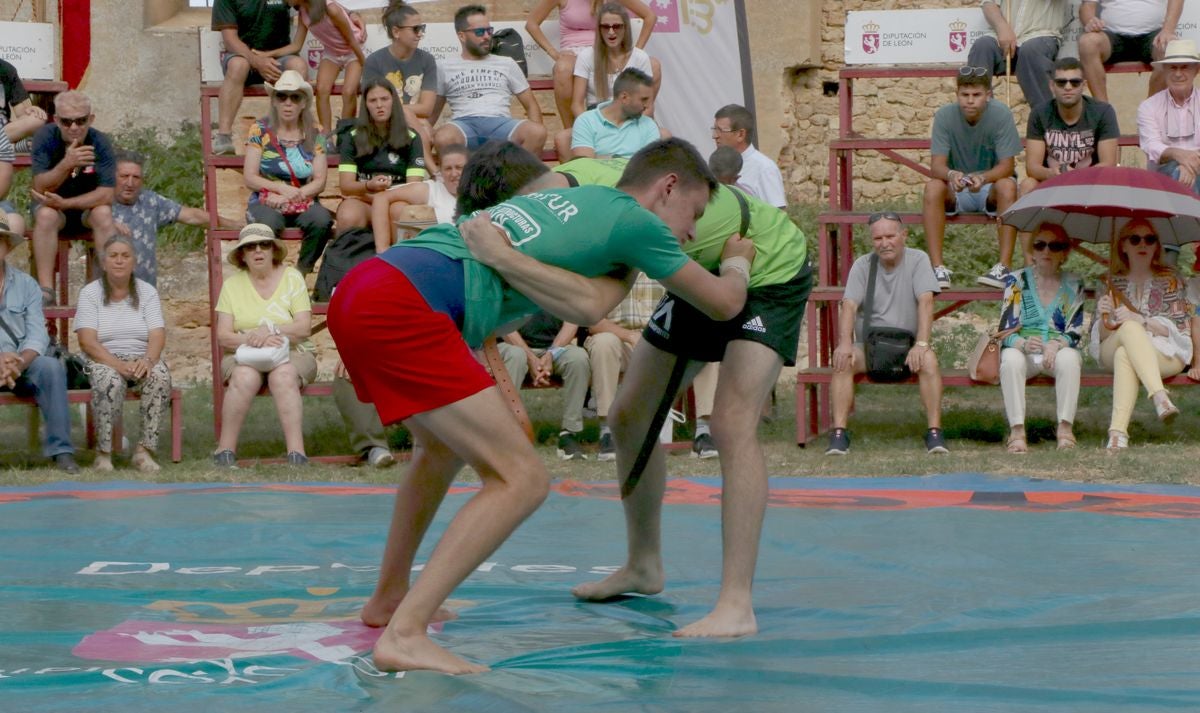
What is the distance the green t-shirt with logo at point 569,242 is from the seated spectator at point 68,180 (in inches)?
221

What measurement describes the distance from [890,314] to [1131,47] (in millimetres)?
2662

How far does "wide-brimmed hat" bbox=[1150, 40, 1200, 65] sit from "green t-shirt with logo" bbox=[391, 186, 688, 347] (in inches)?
253

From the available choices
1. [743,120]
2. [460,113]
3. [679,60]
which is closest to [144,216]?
[460,113]

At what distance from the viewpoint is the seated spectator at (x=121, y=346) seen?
332 inches

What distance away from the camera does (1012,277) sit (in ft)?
29.4

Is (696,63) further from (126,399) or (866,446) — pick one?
(126,399)

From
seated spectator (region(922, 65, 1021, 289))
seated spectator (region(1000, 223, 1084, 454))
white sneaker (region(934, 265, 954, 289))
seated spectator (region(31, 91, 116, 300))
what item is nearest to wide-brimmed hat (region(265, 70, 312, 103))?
seated spectator (region(31, 91, 116, 300))

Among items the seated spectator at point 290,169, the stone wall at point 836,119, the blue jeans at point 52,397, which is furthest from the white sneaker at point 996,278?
the stone wall at point 836,119

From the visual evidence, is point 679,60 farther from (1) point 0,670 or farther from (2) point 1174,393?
(1) point 0,670

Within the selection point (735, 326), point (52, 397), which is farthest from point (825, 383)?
point (735, 326)

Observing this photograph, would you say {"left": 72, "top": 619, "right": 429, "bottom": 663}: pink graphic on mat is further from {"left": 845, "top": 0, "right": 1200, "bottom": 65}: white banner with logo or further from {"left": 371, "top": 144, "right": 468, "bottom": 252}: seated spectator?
{"left": 845, "top": 0, "right": 1200, "bottom": 65}: white banner with logo

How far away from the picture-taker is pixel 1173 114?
954 cm

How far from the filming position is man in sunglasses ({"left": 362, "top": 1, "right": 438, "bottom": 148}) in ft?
33.6

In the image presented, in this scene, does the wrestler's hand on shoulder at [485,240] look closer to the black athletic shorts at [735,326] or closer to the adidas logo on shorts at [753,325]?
the black athletic shorts at [735,326]
